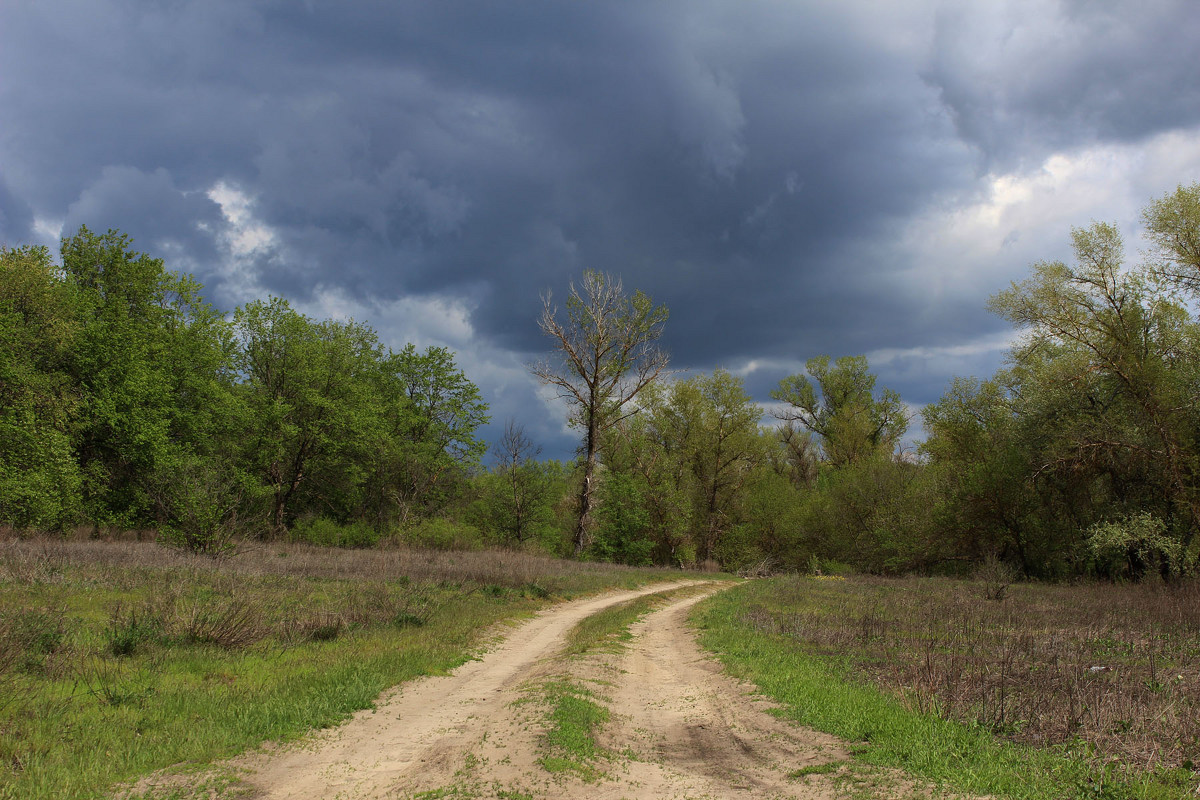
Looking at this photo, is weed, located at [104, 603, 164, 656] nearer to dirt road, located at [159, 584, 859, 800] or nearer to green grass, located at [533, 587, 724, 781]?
dirt road, located at [159, 584, 859, 800]

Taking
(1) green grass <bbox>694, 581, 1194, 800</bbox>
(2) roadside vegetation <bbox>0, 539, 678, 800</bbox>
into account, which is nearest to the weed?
(2) roadside vegetation <bbox>0, 539, 678, 800</bbox>

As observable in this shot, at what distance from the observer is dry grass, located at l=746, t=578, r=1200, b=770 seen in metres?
6.47

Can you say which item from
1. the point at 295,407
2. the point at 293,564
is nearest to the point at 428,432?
the point at 295,407

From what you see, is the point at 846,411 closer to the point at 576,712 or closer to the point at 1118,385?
the point at 1118,385

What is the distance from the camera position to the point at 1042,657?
10555 mm

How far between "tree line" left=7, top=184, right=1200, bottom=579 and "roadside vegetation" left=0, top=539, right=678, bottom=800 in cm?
538

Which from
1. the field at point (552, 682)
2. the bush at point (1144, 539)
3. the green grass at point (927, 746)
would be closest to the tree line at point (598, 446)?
the bush at point (1144, 539)

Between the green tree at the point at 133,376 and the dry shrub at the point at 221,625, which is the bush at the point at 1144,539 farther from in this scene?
the green tree at the point at 133,376

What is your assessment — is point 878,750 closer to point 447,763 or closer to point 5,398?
point 447,763

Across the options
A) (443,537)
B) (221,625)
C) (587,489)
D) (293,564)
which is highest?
(587,489)

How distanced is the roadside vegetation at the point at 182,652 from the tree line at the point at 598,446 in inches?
212

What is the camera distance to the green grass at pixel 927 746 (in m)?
5.07

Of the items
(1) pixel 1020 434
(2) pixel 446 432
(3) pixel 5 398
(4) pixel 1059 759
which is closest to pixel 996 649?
(4) pixel 1059 759

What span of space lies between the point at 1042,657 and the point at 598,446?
27.9m
